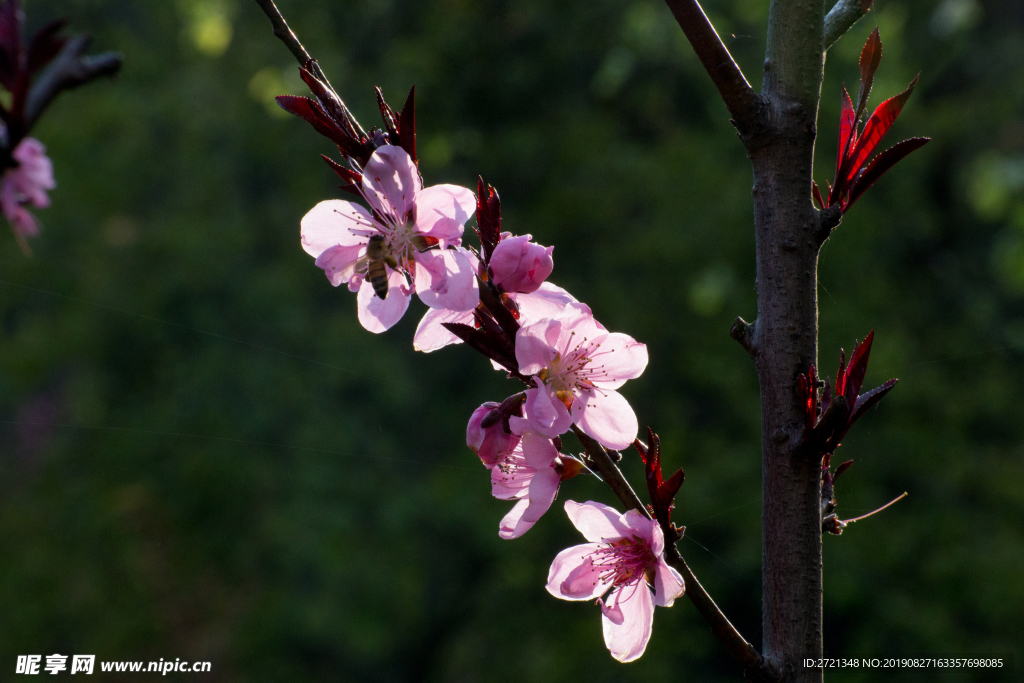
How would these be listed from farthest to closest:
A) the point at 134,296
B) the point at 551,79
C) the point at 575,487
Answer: the point at 134,296 < the point at 551,79 < the point at 575,487

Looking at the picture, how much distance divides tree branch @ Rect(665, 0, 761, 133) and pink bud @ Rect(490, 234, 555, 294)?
0.17 metres

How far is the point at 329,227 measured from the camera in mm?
636

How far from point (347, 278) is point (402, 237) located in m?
0.07

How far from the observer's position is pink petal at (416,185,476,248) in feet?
1.80

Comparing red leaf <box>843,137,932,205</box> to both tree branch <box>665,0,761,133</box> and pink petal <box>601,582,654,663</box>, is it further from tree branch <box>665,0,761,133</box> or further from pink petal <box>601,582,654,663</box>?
pink petal <box>601,582,654,663</box>

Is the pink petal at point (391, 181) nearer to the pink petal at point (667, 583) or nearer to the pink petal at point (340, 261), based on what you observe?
the pink petal at point (340, 261)

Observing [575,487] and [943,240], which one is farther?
[943,240]

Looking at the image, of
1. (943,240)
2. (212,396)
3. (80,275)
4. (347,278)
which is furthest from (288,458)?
(943,240)

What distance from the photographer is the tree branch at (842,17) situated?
59 cm

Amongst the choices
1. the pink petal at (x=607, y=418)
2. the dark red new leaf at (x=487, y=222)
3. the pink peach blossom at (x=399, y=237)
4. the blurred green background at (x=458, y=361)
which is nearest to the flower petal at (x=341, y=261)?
the pink peach blossom at (x=399, y=237)

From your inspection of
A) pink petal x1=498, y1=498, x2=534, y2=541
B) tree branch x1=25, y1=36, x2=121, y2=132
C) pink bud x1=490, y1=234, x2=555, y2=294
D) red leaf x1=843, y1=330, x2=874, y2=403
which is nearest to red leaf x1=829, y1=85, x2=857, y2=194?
red leaf x1=843, y1=330, x2=874, y2=403

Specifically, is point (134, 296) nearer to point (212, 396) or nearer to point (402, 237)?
point (212, 396)

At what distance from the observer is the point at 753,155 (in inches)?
22.1

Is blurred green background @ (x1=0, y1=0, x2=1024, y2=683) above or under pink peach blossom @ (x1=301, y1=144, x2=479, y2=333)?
under
